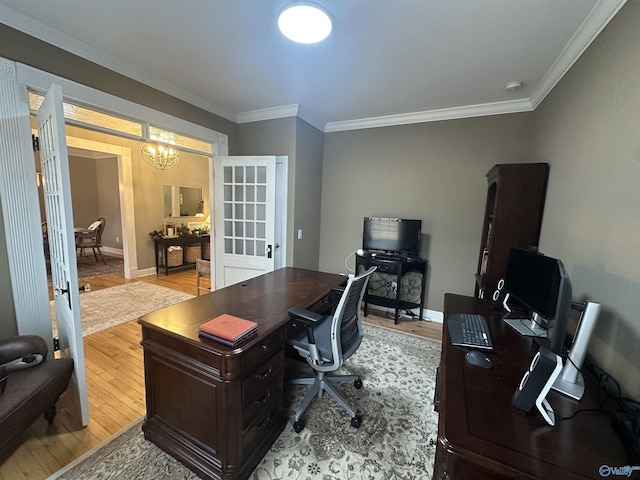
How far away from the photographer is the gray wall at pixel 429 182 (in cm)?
305

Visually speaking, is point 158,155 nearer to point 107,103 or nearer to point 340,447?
point 107,103

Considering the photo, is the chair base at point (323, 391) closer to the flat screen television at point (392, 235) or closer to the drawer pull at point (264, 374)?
the drawer pull at point (264, 374)

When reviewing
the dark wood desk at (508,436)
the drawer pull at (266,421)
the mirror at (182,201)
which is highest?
the mirror at (182,201)

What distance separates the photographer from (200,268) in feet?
13.2

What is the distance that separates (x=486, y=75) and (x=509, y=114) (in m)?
0.87

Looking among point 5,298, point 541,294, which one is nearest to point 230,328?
point 541,294

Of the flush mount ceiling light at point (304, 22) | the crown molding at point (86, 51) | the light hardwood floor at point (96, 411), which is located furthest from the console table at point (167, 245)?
the flush mount ceiling light at point (304, 22)

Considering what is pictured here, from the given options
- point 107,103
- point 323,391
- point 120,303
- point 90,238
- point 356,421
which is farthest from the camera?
point 90,238

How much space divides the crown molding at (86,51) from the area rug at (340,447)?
2.77m

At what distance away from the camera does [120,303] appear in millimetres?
3750

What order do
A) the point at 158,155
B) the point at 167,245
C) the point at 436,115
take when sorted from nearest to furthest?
the point at 436,115 < the point at 158,155 < the point at 167,245

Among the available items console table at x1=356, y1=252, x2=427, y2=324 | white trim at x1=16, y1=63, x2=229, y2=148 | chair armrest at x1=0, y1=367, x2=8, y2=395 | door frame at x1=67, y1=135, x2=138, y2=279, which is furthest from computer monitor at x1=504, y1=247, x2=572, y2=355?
door frame at x1=67, y1=135, x2=138, y2=279

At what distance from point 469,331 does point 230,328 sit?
1.26 m

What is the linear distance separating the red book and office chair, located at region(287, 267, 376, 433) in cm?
31
